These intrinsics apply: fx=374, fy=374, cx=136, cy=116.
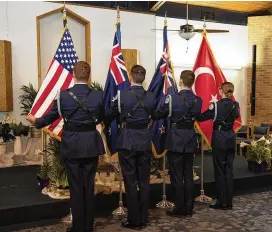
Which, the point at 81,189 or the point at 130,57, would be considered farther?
the point at 130,57

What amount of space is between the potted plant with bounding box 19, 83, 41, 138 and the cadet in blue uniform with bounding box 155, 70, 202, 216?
3.52m

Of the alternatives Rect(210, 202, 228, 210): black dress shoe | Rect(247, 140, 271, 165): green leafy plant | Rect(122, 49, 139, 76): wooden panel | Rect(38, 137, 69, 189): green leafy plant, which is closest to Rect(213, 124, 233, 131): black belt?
Rect(210, 202, 228, 210): black dress shoe

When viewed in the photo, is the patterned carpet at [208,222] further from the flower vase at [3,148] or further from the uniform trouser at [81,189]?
the flower vase at [3,148]

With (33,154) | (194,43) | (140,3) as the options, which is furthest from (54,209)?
(194,43)

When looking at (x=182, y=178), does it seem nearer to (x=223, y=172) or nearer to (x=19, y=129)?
(x=223, y=172)

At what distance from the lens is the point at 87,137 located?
11.3 feet

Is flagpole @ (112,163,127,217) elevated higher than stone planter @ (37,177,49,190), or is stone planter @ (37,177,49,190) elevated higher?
stone planter @ (37,177,49,190)

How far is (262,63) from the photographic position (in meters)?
10.1

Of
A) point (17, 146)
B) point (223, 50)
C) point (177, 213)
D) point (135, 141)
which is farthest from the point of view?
point (223, 50)

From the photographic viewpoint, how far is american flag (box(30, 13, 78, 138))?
14.0 ft

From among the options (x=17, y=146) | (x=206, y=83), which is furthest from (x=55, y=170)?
(x=17, y=146)

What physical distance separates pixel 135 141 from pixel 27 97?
382 centimetres

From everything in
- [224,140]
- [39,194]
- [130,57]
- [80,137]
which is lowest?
[39,194]

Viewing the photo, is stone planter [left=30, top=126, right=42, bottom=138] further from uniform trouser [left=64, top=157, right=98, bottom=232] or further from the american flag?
uniform trouser [left=64, top=157, right=98, bottom=232]
